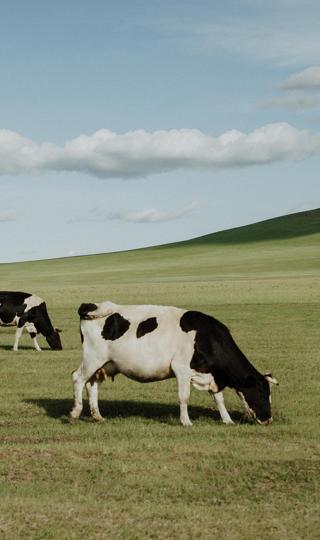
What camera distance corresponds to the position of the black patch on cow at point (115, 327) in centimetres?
1391

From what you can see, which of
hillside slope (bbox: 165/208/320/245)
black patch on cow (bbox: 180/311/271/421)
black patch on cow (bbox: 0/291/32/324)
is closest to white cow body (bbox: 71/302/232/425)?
black patch on cow (bbox: 180/311/271/421)

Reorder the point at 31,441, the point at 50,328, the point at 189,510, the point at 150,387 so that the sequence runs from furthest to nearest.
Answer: the point at 50,328, the point at 150,387, the point at 31,441, the point at 189,510

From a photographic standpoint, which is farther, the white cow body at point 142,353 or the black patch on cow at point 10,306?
the black patch on cow at point 10,306

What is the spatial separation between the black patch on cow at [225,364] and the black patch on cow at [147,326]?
0.48 m

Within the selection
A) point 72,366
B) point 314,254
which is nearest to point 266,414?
point 72,366

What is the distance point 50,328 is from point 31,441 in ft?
49.5

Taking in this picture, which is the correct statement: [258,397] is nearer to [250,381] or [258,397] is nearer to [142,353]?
[250,381]

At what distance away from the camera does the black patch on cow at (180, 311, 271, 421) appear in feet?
44.7

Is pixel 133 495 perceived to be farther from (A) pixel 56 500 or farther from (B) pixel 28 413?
(B) pixel 28 413

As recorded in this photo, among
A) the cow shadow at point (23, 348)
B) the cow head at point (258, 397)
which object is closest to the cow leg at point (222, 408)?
the cow head at point (258, 397)

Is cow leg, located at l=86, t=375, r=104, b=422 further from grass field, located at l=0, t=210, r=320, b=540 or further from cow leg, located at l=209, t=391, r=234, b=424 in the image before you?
cow leg, located at l=209, t=391, r=234, b=424

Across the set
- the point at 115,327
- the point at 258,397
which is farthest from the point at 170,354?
the point at 258,397

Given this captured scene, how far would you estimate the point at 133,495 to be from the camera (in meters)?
9.61

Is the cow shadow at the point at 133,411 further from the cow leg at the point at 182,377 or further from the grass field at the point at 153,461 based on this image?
the cow leg at the point at 182,377
